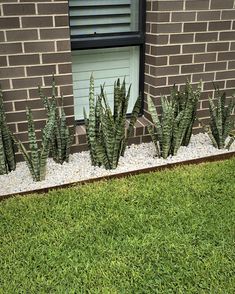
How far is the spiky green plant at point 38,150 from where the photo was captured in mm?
2554

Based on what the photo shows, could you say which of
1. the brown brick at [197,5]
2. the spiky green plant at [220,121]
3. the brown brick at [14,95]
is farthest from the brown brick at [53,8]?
the spiky green plant at [220,121]

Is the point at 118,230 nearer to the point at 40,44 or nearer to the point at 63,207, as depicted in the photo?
the point at 63,207

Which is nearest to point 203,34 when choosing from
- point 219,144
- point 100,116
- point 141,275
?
A: point 219,144

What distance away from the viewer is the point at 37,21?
269cm

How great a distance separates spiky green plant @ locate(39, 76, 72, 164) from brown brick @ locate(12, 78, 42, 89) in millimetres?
99

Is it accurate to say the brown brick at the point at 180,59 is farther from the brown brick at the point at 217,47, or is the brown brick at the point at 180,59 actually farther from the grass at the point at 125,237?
the grass at the point at 125,237

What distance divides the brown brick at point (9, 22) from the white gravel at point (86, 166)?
1105 mm

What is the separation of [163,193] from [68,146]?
33.5 inches

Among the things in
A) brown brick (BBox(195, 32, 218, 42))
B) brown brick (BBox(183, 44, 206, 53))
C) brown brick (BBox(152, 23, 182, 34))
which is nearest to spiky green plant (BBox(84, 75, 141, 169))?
brown brick (BBox(152, 23, 182, 34))

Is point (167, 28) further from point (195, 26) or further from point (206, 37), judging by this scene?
point (206, 37)

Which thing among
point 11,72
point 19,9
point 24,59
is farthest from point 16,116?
point 19,9

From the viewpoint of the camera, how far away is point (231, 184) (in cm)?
273

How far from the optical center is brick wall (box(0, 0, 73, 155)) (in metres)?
2.64

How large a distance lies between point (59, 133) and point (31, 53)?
2.17 ft
